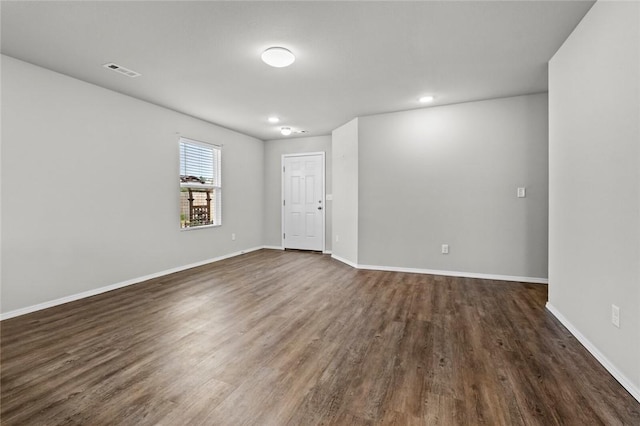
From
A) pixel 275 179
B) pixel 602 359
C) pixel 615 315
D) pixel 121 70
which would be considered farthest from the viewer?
pixel 275 179

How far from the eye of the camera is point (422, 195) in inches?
182

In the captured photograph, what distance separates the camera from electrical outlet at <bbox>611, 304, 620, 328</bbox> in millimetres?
1885

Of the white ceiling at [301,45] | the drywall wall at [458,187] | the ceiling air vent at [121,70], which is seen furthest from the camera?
the drywall wall at [458,187]

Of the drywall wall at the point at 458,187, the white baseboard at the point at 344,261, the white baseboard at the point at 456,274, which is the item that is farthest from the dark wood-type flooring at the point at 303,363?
the white baseboard at the point at 344,261

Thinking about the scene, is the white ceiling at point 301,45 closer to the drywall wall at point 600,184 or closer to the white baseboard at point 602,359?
the drywall wall at point 600,184

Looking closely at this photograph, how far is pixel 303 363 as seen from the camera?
2.08m

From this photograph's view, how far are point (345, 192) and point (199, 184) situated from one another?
8.63 ft

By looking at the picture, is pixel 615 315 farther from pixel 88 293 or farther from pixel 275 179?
pixel 275 179

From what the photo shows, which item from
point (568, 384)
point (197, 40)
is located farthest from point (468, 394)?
point (197, 40)

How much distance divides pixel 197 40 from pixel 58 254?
2.76 meters

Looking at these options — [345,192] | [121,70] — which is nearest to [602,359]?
[345,192]

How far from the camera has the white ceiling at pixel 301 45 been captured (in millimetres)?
2199

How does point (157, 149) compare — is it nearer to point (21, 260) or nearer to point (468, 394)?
point (21, 260)

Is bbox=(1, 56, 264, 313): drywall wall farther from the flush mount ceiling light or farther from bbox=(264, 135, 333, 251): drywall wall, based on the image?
the flush mount ceiling light
